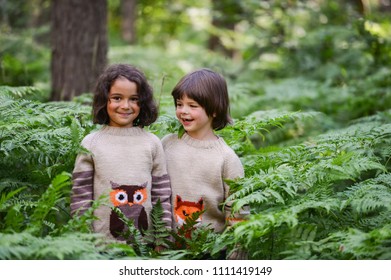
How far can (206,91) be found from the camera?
328cm

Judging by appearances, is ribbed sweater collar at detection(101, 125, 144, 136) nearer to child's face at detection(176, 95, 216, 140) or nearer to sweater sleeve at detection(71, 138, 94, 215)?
sweater sleeve at detection(71, 138, 94, 215)

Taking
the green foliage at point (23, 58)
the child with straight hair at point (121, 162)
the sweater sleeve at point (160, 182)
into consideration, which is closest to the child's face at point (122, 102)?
the child with straight hair at point (121, 162)

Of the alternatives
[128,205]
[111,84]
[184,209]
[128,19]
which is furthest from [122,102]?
[128,19]

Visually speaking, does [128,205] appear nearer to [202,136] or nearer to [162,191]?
[162,191]

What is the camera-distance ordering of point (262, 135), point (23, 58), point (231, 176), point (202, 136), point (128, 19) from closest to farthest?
point (231, 176), point (202, 136), point (262, 135), point (23, 58), point (128, 19)

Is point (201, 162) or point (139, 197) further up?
point (201, 162)

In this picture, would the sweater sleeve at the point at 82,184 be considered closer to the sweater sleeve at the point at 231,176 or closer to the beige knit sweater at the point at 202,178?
the beige knit sweater at the point at 202,178

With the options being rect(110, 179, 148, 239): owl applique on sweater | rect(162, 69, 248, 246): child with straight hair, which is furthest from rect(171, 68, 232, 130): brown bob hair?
rect(110, 179, 148, 239): owl applique on sweater

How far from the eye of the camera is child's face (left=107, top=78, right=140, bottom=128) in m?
3.17

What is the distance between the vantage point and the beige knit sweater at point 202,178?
129 inches

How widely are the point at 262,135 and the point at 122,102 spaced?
3.96ft

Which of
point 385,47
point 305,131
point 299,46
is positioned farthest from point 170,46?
point 305,131

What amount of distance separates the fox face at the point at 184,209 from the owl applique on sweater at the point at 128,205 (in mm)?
243

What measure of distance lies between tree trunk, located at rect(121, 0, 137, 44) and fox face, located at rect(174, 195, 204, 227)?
12.9 meters
